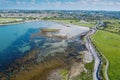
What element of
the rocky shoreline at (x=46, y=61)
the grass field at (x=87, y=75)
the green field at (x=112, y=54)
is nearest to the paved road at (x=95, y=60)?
the grass field at (x=87, y=75)

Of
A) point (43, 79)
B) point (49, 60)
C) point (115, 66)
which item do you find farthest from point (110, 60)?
point (43, 79)

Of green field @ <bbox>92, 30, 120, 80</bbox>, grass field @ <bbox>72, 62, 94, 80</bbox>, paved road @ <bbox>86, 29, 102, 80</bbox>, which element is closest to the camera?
grass field @ <bbox>72, 62, 94, 80</bbox>

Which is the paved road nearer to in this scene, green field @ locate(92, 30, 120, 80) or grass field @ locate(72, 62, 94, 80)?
grass field @ locate(72, 62, 94, 80)

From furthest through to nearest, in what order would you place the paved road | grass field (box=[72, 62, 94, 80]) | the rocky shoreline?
the rocky shoreline → the paved road → grass field (box=[72, 62, 94, 80])

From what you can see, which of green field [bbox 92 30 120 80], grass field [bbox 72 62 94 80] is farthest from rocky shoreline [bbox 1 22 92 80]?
green field [bbox 92 30 120 80]

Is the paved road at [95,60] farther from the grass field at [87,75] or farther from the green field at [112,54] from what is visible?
the green field at [112,54]

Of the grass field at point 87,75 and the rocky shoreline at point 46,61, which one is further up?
the grass field at point 87,75

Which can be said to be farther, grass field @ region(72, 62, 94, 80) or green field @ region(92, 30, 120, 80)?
green field @ region(92, 30, 120, 80)

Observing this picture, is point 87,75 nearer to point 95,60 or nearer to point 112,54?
point 95,60

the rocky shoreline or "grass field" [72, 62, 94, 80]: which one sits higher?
"grass field" [72, 62, 94, 80]

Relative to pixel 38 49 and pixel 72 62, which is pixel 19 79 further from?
pixel 38 49

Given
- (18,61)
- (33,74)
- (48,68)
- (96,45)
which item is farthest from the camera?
(96,45)
